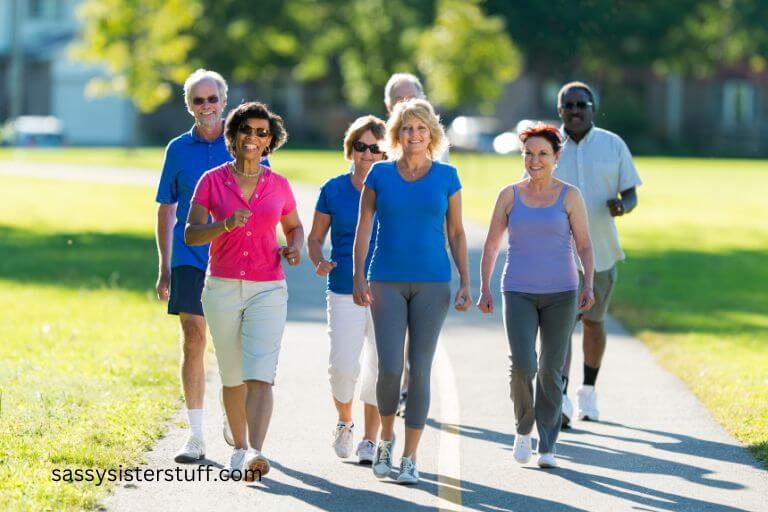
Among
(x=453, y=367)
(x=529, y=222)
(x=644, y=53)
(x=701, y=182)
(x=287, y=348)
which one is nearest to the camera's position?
(x=529, y=222)

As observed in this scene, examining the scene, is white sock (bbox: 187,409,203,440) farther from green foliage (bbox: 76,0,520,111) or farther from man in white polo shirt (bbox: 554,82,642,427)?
green foliage (bbox: 76,0,520,111)

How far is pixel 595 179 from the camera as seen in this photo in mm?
9672

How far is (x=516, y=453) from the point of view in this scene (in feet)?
27.3

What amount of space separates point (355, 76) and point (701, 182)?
27.4 m

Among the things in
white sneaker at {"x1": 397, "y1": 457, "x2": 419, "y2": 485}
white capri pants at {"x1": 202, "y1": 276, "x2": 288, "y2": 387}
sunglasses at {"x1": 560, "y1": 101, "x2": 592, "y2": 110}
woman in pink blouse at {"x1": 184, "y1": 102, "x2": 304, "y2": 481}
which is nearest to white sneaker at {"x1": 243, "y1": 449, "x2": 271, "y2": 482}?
woman in pink blouse at {"x1": 184, "y1": 102, "x2": 304, "y2": 481}

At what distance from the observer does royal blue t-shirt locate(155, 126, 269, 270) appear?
26.9ft

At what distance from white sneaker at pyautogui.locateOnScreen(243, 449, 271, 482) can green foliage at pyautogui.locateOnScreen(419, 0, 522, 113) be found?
142 ft

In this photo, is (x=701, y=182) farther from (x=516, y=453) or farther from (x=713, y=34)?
(x=516, y=453)

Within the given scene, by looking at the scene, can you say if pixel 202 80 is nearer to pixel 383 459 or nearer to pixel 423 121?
pixel 423 121

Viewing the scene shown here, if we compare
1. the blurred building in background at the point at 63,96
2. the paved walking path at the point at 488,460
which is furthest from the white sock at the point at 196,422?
the blurred building in background at the point at 63,96

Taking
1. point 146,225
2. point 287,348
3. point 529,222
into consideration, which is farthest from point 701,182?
point 529,222

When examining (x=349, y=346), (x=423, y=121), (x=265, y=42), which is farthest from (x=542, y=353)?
(x=265, y=42)

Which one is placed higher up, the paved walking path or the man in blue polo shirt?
the man in blue polo shirt

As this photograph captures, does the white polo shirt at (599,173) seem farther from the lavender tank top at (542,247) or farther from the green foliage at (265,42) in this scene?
the green foliage at (265,42)
